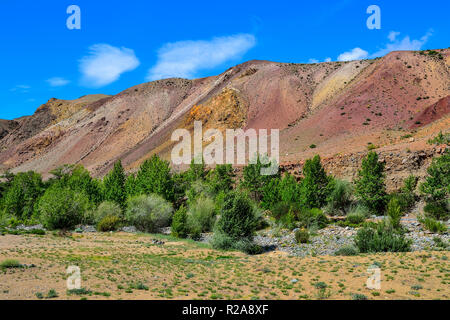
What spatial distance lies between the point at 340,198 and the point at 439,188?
10366mm

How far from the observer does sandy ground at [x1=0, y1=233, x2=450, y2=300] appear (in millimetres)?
12273

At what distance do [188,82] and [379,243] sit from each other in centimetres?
10096

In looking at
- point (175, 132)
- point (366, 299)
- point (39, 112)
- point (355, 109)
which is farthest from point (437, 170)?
point (39, 112)

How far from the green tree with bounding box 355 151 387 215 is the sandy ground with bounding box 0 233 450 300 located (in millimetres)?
17798

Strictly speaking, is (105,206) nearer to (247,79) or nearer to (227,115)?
(227,115)

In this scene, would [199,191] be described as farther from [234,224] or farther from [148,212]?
[234,224]

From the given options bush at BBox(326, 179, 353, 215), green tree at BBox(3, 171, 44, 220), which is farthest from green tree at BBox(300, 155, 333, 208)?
green tree at BBox(3, 171, 44, 220)

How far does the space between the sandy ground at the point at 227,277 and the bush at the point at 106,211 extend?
21371 mm

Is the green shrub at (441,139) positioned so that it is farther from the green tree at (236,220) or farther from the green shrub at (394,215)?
the green tree at (236,220)

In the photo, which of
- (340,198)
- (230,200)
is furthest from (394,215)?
(230,200)

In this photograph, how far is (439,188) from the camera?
33.3 meters

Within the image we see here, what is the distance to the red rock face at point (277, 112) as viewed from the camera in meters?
59.4

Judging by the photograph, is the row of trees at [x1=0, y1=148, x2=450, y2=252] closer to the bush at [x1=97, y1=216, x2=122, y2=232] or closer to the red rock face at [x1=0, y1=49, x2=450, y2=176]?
the bush at [x1=97, y1=216, x2=122, y2=232]

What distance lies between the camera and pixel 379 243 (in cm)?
2198
